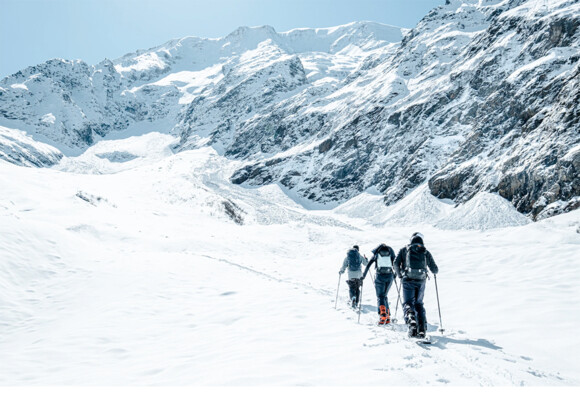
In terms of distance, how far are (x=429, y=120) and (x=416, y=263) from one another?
246 feet

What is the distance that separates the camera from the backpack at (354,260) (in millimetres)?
10648

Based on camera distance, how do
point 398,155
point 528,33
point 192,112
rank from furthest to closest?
point 192,112, point 398,155, point 528,33

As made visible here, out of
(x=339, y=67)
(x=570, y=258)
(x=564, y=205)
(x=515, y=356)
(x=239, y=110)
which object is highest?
(x=339, y=67)

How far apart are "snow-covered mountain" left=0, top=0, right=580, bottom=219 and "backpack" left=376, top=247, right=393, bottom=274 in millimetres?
39108

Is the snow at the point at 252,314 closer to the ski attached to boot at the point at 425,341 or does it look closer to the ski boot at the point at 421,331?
the ski attached to boot at the point at 425,341

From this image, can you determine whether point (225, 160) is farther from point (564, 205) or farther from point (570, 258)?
point (570, 258)

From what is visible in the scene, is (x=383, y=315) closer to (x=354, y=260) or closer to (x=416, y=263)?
(x=416, y=263)

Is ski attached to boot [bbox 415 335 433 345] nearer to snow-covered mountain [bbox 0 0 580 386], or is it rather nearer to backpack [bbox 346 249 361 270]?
snow-covered mountain [bbox 0 0 580 386]

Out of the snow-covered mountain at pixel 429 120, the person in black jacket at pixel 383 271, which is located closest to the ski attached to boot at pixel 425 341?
the person in black jacket at pixel 383 271

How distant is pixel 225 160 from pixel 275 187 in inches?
1443

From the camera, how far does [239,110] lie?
512 ft

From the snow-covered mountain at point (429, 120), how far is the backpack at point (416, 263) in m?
40.1

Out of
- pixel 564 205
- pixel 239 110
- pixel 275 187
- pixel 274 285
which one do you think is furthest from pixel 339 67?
pixel 274 285

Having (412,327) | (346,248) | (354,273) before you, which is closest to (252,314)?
(354,273)
